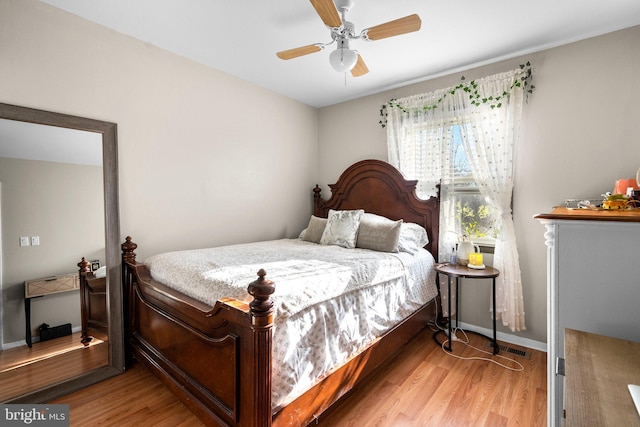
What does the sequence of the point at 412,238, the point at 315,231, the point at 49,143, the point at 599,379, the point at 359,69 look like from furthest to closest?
1. the point at 315,231
2. the point at 412,238
3. the point at 359,69
4. the point at 49,143
5. the point at 599,379

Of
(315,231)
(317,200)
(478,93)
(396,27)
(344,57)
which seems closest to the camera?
(396,27)

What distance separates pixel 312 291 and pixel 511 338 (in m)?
2.19

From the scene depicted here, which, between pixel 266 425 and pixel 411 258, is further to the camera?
pixel 411 258

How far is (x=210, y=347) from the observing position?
1519mm

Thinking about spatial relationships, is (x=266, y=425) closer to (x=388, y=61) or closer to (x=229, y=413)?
(x=229, y=413)

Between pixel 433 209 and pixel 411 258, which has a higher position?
pixel 433 209

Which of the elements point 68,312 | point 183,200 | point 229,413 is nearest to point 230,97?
point 183,200

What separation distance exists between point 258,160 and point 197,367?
226 centimetres

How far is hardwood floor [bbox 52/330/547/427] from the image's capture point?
1.71 m

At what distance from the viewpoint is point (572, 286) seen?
1145 mm

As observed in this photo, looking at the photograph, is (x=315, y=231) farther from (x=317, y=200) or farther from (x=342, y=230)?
(x=317, y=200)

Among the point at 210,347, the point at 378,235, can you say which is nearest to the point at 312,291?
the point at 210,347

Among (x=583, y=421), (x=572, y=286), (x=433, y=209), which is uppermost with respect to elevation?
(x=433, y=209)

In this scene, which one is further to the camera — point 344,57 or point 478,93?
point 478,93
